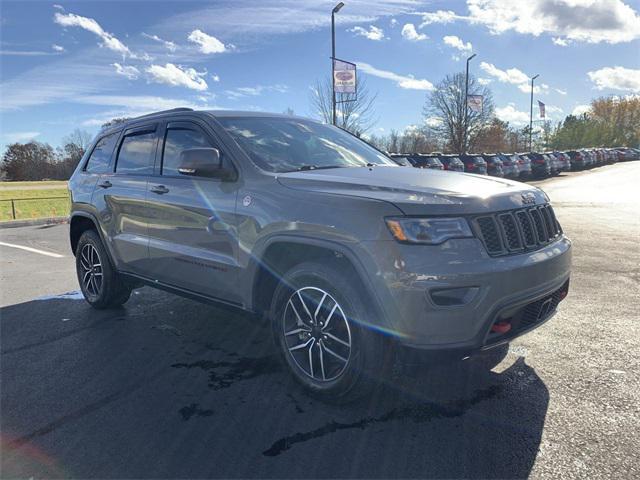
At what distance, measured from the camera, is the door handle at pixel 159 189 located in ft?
13.9

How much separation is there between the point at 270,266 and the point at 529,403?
1893mm

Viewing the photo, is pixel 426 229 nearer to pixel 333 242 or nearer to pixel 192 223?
pixel 333 242

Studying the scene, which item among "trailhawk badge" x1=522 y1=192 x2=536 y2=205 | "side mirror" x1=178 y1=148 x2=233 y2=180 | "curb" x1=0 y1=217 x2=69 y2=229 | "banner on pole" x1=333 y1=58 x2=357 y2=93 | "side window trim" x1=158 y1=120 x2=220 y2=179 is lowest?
"curb" x1=0 y1=217 x2=69 y2=229

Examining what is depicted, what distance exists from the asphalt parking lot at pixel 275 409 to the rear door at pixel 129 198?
2.42ft

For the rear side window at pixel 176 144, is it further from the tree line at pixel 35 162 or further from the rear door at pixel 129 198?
the tree line at pixel 35 162

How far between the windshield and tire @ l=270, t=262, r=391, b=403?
3.04 feet

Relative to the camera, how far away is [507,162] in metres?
29.1

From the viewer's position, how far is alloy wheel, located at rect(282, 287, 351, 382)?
313 cm

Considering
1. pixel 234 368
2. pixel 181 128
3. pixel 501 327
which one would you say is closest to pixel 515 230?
pixel 501 327

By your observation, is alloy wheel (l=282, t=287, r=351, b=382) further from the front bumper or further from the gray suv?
the front bumper

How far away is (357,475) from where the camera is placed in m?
2.52

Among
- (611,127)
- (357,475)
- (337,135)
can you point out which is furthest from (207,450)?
(611,127)

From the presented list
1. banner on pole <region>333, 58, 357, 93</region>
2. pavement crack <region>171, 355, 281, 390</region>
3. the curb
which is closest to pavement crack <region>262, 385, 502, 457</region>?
pavement crack <region>171, 355, 281, 390</region>

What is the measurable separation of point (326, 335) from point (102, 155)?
3.64 meters
